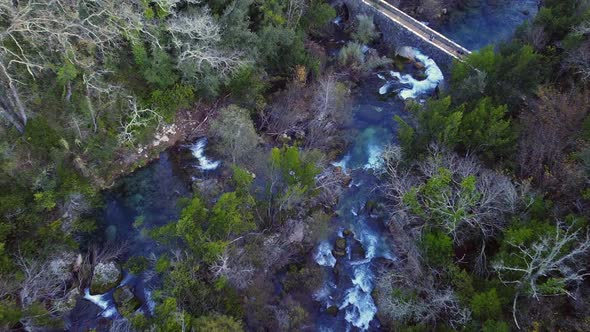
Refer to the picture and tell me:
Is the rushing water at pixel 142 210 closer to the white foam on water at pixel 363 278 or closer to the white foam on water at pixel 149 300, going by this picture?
the white foam on water at pixel 149 300

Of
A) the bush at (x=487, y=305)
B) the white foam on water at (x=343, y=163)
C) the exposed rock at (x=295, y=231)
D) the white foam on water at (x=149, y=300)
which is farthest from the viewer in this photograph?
the white foam on water at (x=343, y=163)

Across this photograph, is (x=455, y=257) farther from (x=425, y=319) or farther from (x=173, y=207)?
(x=173, y=207)

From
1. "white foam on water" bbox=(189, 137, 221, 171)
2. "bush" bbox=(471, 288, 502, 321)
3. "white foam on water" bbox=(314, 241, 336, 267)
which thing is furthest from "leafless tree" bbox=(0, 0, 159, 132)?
"bush" bbox=(471, 288, 502, 321)

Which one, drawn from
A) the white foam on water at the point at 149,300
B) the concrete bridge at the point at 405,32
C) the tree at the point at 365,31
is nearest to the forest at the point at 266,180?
the white foam on water at the point at 149,300

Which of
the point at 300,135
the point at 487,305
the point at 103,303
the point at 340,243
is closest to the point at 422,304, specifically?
the point at 487,305

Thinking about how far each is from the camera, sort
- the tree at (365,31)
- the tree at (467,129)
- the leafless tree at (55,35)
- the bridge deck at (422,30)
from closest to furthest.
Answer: the leafless tree at (55,35)
the tree at (467,129)
the bridge deck at (422,30)
the tree at (365,31)

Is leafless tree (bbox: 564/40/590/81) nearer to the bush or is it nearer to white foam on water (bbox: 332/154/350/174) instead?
white foam on water (bbox: 332/154/350/174)

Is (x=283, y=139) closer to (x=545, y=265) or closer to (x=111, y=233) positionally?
(x=111, y=233)
